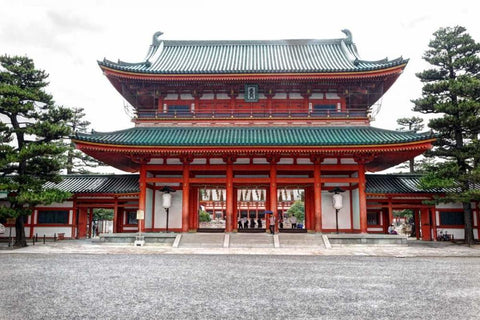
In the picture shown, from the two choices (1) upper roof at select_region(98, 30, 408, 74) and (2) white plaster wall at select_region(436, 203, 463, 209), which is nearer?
(2) white plaster wall at select_region(436, 203, 463, 209)

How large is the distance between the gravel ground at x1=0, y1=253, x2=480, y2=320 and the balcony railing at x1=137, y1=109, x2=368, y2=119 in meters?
11.4

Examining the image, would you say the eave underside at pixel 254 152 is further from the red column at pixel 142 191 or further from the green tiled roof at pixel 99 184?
the green tiled roof at pixel 99 184

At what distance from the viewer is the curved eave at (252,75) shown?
22000 millimetres

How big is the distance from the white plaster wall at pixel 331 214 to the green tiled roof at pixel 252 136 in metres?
4.38

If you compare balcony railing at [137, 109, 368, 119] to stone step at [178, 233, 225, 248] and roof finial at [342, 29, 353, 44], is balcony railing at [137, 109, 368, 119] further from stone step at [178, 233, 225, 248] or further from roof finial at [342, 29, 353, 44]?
roof finial at [342, 29, 353, 44]

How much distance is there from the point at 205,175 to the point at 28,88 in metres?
12.5

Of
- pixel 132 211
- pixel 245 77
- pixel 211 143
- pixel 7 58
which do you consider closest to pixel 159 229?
pixel 132 211

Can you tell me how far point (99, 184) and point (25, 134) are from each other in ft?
22.6

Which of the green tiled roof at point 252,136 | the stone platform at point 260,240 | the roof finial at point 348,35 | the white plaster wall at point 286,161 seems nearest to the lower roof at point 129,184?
the stone platform at point 260,240

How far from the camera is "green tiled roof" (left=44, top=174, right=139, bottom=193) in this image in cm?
2514

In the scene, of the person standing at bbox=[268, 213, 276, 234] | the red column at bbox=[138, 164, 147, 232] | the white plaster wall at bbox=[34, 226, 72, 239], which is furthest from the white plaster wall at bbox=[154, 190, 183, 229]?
the white plaster wall at bbox=[34, 226, 72, 239]

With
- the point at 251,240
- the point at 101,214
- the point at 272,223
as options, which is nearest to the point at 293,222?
the point at 272,223

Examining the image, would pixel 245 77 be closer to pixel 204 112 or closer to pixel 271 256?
pixel 204 112

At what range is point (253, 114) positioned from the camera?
23.7 metres
